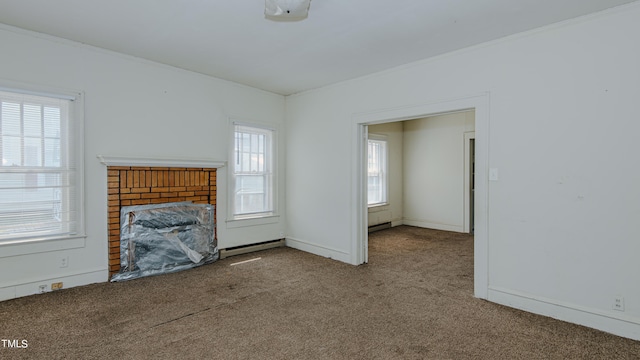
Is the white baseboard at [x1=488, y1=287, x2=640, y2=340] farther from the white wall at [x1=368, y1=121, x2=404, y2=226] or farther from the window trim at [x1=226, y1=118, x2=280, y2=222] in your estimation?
the white wall at [x1=368, y1=121, x2=404, y2=226]

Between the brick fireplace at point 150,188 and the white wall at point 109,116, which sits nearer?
the white wall at point 109,116

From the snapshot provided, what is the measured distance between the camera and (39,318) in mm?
2746

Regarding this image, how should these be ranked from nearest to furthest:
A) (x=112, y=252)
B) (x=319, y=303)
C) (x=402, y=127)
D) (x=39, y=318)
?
(x=39, y=318)
(x=319, y=303)
(x=112, y=252)
(x=402, y=127)

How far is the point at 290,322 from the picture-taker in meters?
2.75

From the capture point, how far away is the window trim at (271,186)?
4.77 m

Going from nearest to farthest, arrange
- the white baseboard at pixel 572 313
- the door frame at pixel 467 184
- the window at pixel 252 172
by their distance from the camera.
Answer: the white baseboard at pixel 572 313 < the window at pixel 252 172 < the door frame at pixel 467 184

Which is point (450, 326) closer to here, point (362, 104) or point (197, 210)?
point (362, 104)

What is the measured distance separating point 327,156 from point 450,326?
2.84 meters

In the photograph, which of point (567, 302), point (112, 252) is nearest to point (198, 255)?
point (112, 252)

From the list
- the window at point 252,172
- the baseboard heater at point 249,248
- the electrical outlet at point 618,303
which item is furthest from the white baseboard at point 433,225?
the electrical outlet at point 618,303

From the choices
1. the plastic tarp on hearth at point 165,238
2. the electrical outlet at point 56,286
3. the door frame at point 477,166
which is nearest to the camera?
the door frame at point 477,166

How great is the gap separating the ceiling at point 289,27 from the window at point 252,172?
1.34m

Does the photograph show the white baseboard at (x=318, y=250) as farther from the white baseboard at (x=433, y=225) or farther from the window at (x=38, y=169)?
the white baseboard at (x=433, y=225)

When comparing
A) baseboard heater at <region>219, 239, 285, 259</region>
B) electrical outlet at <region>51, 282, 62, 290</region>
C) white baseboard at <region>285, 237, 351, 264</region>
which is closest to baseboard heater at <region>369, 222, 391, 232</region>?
white baseboard at <region>285, 237, 351, 264</region>
